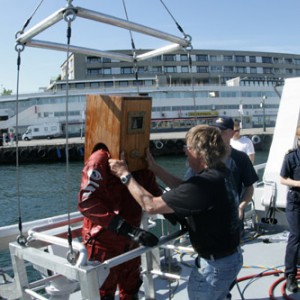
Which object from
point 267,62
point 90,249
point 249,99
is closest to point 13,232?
point 90,249

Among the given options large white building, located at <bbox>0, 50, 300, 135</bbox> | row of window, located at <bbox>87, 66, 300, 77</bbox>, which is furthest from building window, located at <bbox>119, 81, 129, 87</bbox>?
row of window, located at <bbox>87, 66, 300, 77</bbox>

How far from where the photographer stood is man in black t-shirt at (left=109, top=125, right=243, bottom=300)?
2229 mm

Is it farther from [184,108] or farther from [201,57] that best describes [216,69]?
[184,108]

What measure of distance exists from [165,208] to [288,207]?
2135 mm

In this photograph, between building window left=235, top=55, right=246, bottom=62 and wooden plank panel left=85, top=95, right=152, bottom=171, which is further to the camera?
building window left=235, top=55, right=246, bottom=62

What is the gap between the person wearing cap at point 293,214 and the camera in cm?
381

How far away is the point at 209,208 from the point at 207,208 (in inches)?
0.5

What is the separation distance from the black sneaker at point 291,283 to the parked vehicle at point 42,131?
2294 inches

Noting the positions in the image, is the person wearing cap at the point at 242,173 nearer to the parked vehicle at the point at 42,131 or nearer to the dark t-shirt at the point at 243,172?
the dark t-shirt at the point at 243,172

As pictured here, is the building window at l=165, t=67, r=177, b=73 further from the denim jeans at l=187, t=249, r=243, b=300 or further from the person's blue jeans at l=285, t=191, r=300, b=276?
the denim jeans at l=187, t=249, r=243, b=300

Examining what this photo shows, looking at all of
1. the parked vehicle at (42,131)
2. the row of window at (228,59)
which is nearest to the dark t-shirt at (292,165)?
the parked vehicle at (42,131)

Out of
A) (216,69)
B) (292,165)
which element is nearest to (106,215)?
(292,165)

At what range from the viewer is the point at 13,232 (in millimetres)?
3461

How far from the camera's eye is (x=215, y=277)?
2.35 meters
